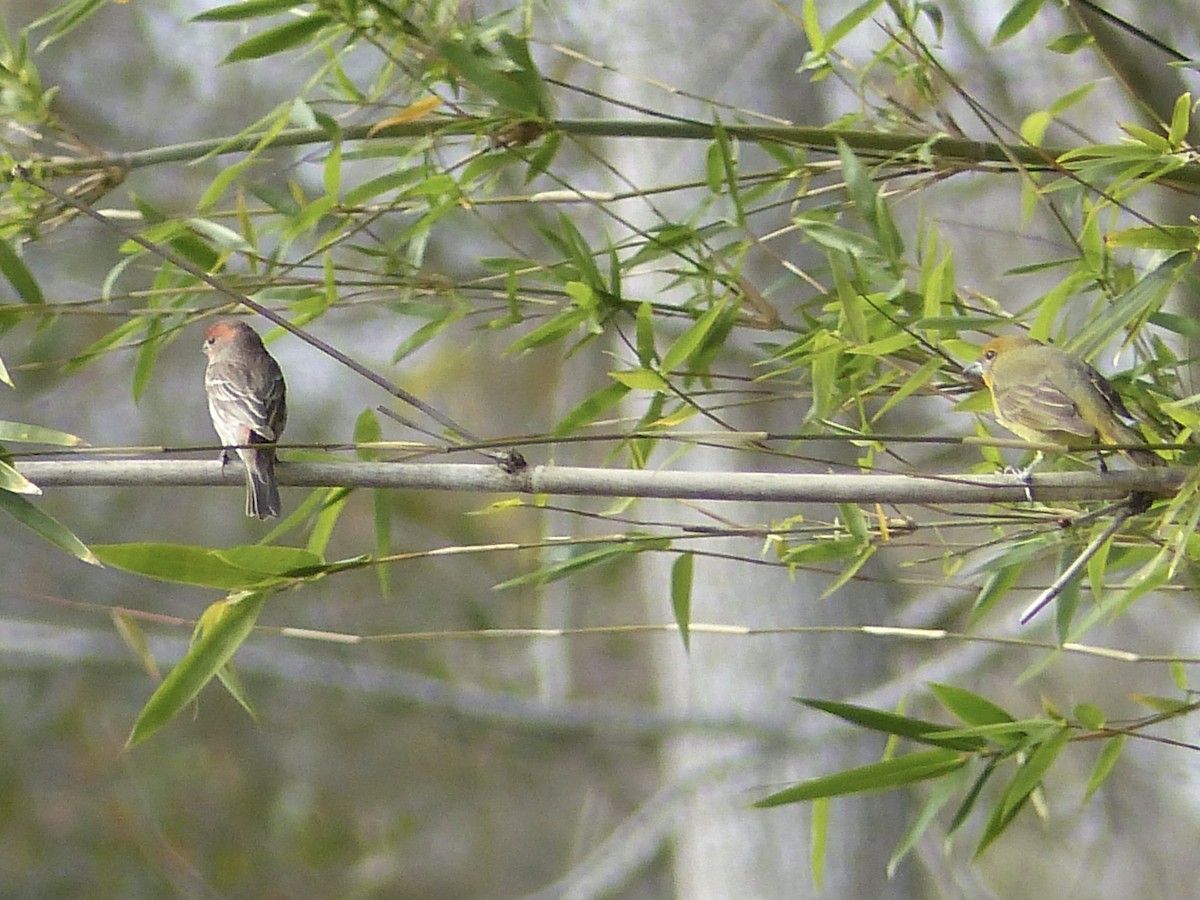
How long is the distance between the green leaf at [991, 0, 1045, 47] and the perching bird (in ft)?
1.48

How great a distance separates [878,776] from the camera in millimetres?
1642

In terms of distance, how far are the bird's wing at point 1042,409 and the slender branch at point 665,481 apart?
0.21 meters

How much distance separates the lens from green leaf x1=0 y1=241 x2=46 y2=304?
1.78 m

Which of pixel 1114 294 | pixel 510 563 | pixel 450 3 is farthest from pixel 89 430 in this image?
pixel 1114 294

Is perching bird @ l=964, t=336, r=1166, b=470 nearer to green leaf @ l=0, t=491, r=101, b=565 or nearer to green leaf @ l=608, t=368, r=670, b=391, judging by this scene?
green leaf @ l=608, t=368, r=670, b=391

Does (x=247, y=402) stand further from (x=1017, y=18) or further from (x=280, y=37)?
(x=1017, y=18)

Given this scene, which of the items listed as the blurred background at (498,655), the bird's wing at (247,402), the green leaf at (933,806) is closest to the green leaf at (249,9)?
the bird's wing at (247,402)

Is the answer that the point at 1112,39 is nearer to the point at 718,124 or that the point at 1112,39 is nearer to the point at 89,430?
the point at 718,124

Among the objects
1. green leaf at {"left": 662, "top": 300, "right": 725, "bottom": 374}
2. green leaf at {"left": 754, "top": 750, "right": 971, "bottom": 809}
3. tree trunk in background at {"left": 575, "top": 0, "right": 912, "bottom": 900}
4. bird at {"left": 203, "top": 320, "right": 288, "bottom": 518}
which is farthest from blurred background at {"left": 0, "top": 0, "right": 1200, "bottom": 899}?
green leaf at {"left": 754, "top": 750, "right": 971, "bottom": 809}

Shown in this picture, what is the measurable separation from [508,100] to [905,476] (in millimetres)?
681

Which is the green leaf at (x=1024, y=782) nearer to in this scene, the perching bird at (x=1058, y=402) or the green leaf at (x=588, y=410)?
the perching bird at (x=1058, y=402)

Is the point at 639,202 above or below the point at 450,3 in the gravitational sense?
above

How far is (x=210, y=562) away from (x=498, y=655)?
6294mm

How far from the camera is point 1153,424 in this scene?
173 centimetres
